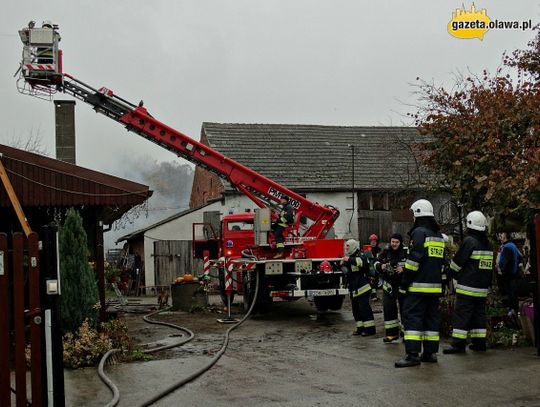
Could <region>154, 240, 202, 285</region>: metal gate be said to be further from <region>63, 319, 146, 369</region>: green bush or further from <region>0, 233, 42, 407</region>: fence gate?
<region>0, 233, 42, 407</region>: fence gate

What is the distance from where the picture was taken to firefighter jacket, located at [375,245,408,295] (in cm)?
906

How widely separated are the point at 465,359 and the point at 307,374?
78.9 inches

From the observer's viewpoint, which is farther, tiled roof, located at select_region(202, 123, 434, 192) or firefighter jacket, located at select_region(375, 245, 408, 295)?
tiled roof, located at select_region(202, 123, 434, 192)

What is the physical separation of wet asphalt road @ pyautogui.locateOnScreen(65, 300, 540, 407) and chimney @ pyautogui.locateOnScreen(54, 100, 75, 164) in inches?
458

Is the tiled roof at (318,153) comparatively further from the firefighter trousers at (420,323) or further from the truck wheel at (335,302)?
the firefighter trousers at (420,323)

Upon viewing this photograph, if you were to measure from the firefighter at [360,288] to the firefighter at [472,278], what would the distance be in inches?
92.1

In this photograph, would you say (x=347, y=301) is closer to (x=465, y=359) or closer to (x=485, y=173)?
(x=485, y=173)

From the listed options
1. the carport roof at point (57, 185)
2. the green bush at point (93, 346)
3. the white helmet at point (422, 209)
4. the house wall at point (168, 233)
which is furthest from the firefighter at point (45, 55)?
the house wall at point (168, 233)

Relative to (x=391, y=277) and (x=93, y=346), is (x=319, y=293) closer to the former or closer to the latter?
(x=391, y=277)

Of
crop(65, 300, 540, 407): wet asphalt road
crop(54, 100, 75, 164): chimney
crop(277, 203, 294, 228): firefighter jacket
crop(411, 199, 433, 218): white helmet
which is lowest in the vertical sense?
crop(65, 300, 540, 407): wet asphalt road

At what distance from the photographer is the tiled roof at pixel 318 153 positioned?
2664 centimetres

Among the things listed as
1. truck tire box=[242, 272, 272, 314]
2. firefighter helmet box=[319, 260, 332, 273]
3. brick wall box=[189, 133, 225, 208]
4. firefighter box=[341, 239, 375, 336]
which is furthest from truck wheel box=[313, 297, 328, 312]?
brick wall box=[189, 133, 225, 208]

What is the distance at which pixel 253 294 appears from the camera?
14.4 metres

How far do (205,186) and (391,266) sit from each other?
22.1 m
